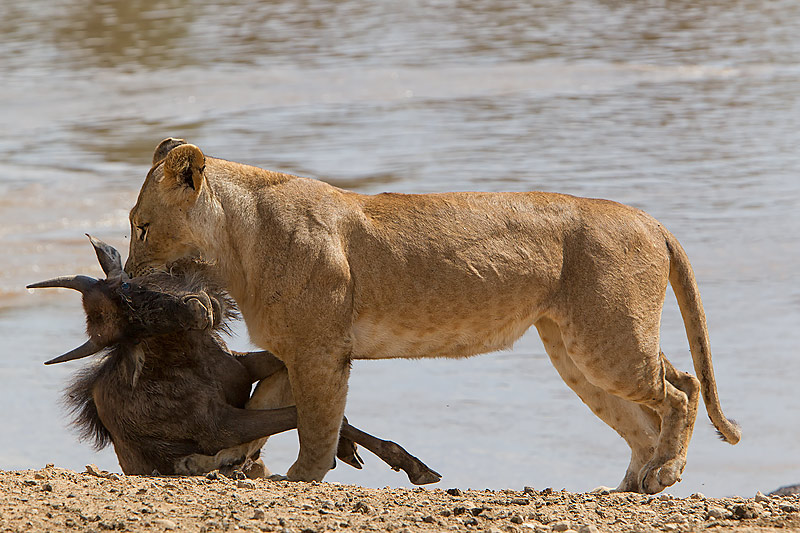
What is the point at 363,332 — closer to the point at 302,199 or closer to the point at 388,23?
the point at 302,199

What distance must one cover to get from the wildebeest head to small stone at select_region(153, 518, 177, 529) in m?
1.35

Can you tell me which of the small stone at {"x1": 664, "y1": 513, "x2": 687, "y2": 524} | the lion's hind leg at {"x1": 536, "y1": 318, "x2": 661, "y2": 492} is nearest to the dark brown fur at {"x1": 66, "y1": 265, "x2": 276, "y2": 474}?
the lion's hind leg at {"x1": 536, "y1": 318, "x2": 661, "y2": 492}

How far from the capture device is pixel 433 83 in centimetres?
2088

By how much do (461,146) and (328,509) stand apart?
35.8ft

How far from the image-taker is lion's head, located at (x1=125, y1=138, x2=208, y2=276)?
5309 mm

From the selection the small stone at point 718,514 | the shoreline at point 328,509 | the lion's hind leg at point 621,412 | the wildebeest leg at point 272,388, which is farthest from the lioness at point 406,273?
the small stone at point 718,514

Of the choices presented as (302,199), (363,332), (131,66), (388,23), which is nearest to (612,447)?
(363,332)

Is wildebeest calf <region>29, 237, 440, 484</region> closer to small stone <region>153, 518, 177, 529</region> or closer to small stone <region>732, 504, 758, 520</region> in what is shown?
small stone <region>153, 518, 177, 529</region>

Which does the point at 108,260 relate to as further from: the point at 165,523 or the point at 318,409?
the point at 165,523

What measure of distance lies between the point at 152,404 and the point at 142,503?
122 cm

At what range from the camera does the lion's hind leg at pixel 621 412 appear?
601 cm

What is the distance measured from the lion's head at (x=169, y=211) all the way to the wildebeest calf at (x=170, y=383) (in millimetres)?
99

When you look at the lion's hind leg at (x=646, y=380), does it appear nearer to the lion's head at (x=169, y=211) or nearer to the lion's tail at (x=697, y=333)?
the lion's tail at (x=697, y=333)

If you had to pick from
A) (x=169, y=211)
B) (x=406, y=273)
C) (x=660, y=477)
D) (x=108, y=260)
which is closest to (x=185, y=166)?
(x=169, y=211)
